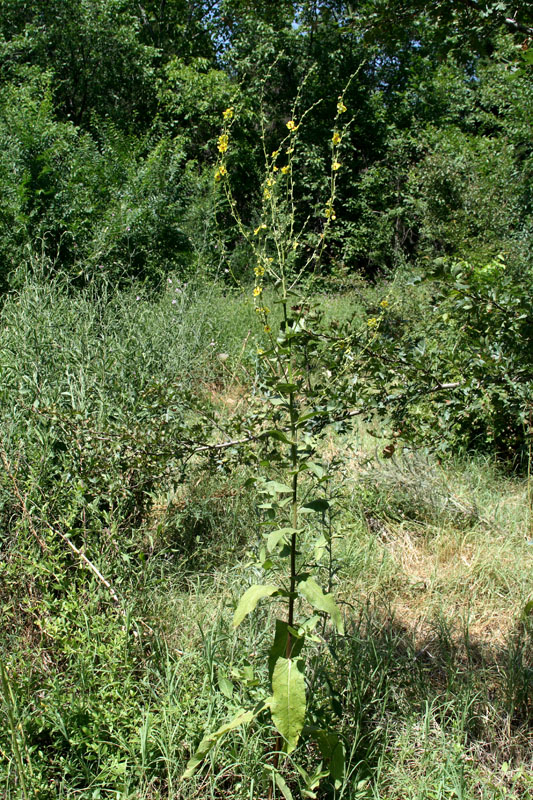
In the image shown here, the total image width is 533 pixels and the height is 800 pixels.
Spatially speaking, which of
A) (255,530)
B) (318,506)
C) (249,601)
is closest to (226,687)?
(249,601)

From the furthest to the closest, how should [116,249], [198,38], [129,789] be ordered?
[198,38], [116,249], [129,789]

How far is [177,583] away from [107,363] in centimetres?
137

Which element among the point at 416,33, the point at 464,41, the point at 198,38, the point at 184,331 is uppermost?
the point at 198,38

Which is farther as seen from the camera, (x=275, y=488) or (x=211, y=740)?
(x=211, y=740)

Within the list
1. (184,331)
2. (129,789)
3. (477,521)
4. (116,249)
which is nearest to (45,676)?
(129,789)

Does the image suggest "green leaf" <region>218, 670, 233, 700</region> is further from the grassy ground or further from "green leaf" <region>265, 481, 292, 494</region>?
"green leaf" <region>265, 481, 292, 494</region>

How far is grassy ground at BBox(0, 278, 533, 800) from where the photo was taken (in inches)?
73.0

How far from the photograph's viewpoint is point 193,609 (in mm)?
2557

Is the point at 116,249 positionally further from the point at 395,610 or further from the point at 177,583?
the point at 395,610

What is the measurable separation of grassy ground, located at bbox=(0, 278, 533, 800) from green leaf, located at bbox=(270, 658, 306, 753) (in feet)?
0.57

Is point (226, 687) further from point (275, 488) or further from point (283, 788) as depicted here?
point (275, 488)

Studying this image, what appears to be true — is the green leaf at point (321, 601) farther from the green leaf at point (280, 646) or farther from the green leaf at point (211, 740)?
the green leaf at point (211, 740)

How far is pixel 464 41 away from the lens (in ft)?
7.02

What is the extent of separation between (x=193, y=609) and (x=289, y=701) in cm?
114
